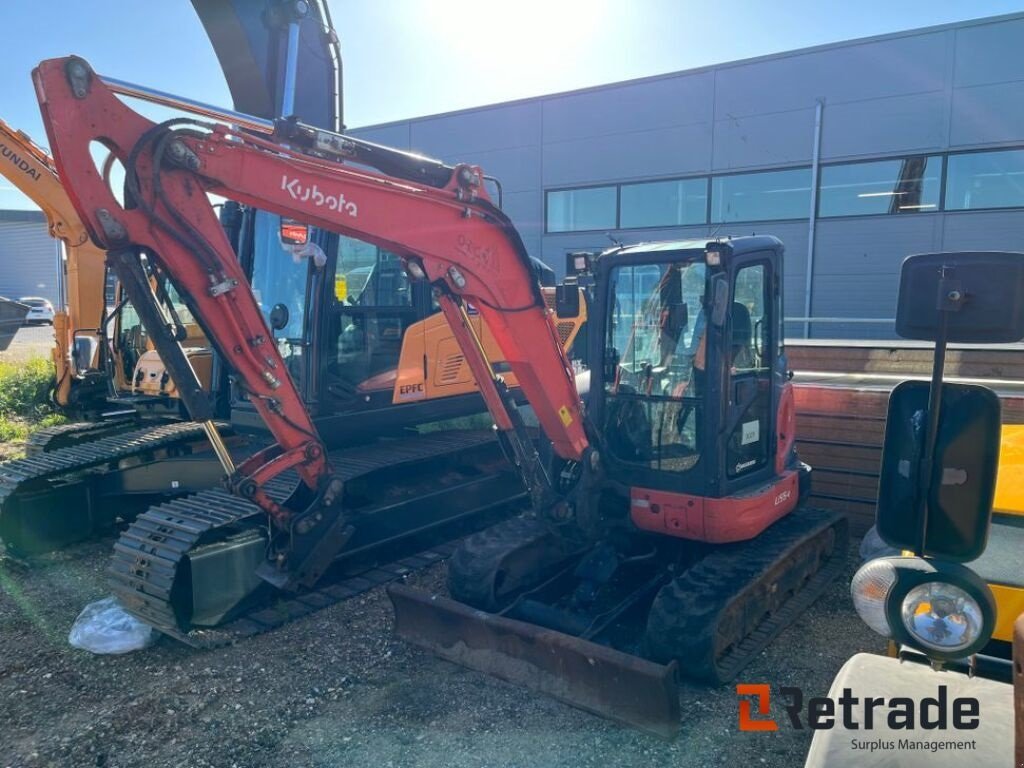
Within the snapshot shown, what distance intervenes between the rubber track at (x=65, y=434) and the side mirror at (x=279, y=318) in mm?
2905

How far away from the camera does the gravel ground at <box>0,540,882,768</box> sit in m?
3.39

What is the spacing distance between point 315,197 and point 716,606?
2.84 m

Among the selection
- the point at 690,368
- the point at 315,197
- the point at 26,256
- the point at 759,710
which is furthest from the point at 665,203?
the point at 26,256

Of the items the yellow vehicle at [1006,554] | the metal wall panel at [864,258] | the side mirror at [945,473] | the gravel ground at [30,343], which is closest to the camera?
the side mirror at [945,473]

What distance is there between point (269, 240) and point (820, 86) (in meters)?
12.7

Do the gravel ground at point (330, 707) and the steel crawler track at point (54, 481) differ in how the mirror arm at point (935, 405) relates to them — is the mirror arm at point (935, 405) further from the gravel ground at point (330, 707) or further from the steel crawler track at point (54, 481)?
the steel crawler track at point (54, 481)

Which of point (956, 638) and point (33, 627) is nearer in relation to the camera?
point (956, 638)

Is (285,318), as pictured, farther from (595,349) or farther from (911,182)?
(911,182)

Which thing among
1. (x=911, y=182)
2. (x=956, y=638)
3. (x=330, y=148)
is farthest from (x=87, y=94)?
(x=911, y=182)

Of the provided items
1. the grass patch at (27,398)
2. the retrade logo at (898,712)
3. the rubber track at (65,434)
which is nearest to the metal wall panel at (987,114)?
the rubber track at (65,434)

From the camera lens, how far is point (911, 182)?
14148mm

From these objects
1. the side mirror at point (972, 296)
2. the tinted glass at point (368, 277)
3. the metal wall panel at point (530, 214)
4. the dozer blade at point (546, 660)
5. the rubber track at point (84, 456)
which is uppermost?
the metal wall panel at point (530, 214)

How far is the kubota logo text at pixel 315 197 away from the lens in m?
3.75

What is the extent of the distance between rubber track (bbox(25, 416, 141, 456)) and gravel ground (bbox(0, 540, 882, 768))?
103 inches
